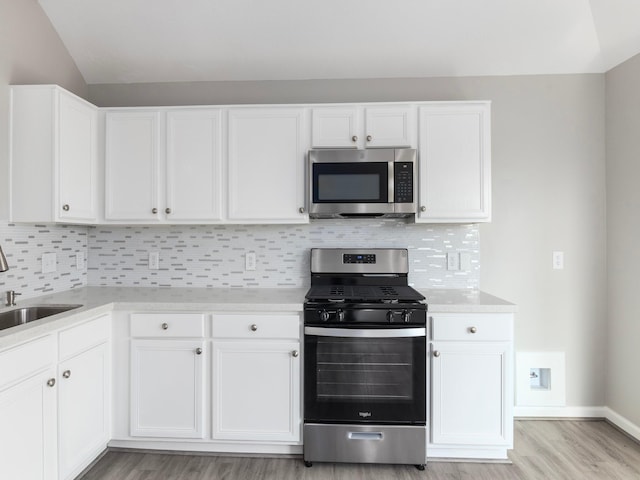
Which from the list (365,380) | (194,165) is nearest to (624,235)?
(365,380)

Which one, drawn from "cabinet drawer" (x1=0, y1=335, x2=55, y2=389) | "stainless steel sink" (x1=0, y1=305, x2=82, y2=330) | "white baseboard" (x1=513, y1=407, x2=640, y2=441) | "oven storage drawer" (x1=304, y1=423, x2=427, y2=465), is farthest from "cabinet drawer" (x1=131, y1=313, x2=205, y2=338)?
"white baseboard" (x1=513, y1=407, x2=640, y2=441)

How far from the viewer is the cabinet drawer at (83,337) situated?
6.07 feet

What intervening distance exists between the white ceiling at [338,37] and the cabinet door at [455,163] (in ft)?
1.64

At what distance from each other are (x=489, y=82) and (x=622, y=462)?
8.33ft

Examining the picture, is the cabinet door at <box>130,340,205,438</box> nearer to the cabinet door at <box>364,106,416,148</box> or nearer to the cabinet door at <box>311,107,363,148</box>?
the cabinet door at <box>311,107,363,148</box>

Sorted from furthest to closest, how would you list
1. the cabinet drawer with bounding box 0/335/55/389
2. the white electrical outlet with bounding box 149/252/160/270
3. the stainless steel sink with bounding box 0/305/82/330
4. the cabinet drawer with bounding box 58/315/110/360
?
the white electrical outlet with bounding box 149/252/160/270 → the stainless steel sink with bounding box 0/305/82/330 → the cabinet drawer with bounding box 58/315/110/360 → the cabinet drawer with bounding box 0/335/55/389

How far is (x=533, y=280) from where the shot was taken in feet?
9.10

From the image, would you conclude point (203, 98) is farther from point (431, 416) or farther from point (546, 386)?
point (546, 386)

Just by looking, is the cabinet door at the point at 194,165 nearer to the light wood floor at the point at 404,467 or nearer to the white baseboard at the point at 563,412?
the light wood floor at the point at 404,467

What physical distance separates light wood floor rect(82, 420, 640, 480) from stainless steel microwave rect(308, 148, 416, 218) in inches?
58.5

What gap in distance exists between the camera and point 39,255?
2404mm

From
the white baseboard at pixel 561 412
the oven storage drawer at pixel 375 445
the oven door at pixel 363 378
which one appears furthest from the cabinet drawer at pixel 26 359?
the white baseboard at pixel 561 412

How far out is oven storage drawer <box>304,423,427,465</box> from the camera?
2.13 m

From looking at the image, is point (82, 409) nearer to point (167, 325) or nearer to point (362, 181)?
point (167, 325)
